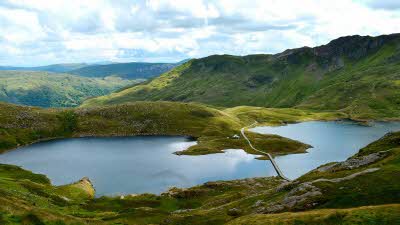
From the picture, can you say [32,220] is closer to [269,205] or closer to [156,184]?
[269,205]

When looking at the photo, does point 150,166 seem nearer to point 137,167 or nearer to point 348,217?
point 137,167

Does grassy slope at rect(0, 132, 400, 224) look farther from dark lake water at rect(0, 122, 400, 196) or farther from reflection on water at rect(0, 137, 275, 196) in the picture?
dark lake water at rect(0, 122, 400, 196)

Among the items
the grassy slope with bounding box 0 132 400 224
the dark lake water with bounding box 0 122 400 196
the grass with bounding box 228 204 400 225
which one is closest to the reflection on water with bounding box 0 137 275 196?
the dark lake water with bounding box 0 122 400 196

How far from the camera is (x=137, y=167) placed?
531 feet

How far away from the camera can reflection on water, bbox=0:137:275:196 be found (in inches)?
5374

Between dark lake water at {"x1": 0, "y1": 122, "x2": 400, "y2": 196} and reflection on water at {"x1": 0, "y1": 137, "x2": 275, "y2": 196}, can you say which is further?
dark lake water at {"x1": 0, "y1": 122, "x2": 400, "y2": 196}

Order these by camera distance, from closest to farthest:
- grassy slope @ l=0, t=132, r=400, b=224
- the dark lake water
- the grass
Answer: the grass, grassy slope @ l=0, t=132, r=400, b=224, the dark lake water

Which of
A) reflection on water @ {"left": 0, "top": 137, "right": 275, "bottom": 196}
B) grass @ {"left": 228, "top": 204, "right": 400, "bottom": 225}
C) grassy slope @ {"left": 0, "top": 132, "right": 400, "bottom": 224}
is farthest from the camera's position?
reflection on water @ {"left": 0, "top": 137, "right": 275, "bottom": 196}

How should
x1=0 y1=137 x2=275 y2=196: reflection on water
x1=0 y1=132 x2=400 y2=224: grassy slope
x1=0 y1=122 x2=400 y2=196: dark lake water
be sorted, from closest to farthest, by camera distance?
x1=0 y1=132 x2=400 y2=224: grassy slope < x1=0 y1=137 x2=275 y2=196: reflection on water < x1=0 y1=122 x2=400 y2=196: dark lake water

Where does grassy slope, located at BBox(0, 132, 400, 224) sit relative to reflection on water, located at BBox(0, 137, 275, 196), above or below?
above

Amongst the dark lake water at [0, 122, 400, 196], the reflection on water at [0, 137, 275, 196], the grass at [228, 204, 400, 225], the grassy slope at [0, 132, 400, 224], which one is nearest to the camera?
the grass at [228, 204, 400, 225]

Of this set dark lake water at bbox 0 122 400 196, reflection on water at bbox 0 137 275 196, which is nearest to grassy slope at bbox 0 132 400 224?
reflection on water at bbox 0 137 275 196

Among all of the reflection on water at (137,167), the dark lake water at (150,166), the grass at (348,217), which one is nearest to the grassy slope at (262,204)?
the grass at (348,217)

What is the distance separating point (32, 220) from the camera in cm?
4019
